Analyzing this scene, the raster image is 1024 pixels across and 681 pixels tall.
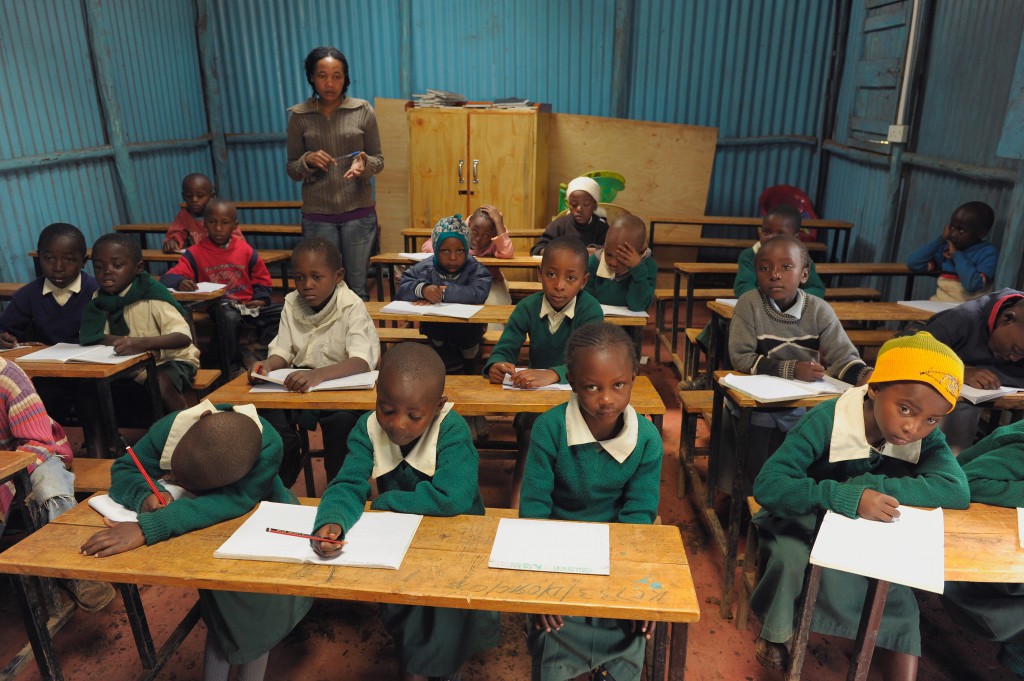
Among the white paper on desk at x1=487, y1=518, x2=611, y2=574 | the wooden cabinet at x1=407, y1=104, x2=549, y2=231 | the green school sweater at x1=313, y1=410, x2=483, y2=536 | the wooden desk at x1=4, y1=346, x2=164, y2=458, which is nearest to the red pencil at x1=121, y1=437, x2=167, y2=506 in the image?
the green school sweater at x1=313, y1=410, x2=483, y2=536

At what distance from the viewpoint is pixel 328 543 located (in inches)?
54.9

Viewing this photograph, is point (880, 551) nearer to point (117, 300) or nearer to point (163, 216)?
point (117, 300)

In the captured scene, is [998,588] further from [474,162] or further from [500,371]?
[474,162]

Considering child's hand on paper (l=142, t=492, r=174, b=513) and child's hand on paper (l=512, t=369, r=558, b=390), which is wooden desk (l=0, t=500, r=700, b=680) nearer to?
child's hand on paper (l=142, t=492, r=174, b=513)

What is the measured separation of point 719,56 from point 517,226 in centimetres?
280

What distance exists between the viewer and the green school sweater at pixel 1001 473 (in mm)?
1681

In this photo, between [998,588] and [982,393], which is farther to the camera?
[982,393]

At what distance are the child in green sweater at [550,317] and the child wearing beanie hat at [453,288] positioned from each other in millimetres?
909

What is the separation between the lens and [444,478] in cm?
165

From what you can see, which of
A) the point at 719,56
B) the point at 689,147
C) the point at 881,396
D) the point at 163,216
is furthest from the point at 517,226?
the point at 881,396

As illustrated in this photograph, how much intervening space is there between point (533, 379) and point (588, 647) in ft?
3.27

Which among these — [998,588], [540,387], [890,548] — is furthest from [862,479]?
[540,387]

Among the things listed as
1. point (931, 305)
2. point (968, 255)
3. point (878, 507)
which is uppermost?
point (968, 255)

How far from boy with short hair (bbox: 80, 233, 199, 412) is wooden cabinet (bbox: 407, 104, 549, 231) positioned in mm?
3375
